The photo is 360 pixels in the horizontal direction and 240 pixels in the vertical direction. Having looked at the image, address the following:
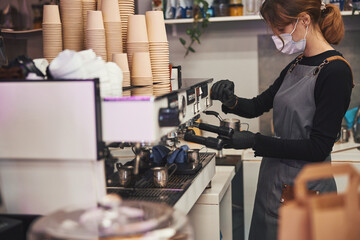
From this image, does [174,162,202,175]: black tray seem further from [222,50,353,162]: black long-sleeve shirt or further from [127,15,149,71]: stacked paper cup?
[127,15,149,71]: stacked paper cup

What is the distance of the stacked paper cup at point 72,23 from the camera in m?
1.92

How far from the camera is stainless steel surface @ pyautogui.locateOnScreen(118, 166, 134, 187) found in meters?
1.89

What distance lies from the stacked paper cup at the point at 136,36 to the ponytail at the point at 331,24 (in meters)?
0.77

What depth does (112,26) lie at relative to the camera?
1943 mm

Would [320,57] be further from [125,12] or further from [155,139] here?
[155,139]

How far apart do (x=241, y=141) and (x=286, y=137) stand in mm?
238

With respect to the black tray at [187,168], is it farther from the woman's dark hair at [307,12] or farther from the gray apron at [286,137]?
the woman's dark hair at [307,12]

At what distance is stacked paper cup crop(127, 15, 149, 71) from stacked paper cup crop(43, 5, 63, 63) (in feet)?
0.86

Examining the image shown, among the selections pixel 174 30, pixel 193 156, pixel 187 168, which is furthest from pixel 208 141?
pixel 174 30

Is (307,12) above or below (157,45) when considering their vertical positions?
above

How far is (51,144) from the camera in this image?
146cm

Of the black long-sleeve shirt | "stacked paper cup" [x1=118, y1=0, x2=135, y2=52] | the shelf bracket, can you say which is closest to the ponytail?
the black long-sleeve shirt

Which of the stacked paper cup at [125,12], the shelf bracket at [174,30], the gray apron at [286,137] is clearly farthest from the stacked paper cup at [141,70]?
the shelf bracket at [174,30]

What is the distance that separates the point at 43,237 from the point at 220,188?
1.57 m
